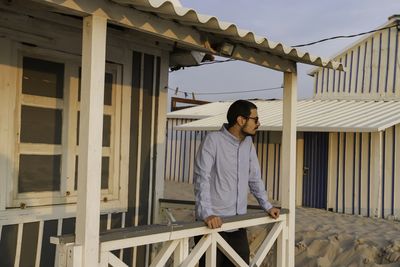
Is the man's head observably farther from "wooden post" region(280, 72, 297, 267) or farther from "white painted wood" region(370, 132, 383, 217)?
"white painted wood" region(370, 132, 383, 217)

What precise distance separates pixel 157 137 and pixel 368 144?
8.68 meters

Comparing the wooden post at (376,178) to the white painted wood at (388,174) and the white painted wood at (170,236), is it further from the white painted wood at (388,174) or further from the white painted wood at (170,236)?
the white painted wood at (170,236)

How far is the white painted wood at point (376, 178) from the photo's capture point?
12.1 metres

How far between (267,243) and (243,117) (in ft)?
4.31

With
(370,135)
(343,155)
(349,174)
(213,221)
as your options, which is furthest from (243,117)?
(343,155)

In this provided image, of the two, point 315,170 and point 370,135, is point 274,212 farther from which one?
point 315,170

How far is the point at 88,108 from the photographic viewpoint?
9.46 feet

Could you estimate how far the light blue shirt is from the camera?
370 cm

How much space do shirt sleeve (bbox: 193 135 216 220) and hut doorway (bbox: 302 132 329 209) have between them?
10.3 meters

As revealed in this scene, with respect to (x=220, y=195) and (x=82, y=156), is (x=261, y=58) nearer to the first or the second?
(x=220, y=195)

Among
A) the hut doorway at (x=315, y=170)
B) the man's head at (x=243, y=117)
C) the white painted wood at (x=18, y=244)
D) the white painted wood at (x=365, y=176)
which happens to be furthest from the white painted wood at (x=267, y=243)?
the hut doorway at (x=315, y=170)

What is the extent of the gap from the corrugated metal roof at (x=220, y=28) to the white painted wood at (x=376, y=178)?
25.6 ft

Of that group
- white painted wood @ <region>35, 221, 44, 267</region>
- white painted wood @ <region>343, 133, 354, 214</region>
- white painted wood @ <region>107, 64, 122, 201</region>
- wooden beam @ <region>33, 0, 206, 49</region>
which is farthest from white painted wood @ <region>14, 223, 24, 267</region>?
white painted wood @ <region>343, 133, 354, 214</region>

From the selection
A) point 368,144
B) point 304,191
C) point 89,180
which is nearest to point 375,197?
point 368,144
